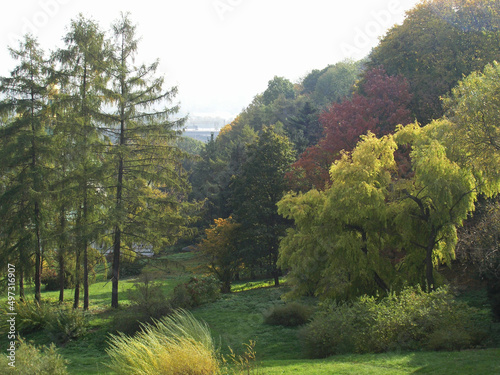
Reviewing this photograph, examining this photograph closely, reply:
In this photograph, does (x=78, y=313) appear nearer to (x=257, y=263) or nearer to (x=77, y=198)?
Result: (x=77, y=198)

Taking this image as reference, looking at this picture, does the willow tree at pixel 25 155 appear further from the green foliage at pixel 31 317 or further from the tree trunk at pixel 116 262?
the tree trunk at pixel 116 262

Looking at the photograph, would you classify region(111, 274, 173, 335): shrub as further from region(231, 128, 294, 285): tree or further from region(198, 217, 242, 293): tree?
region(231, 128, 294, 285): tree

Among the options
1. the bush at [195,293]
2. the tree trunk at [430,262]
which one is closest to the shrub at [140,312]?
the bush at [195,293]

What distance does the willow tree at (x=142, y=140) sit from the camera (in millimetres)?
18719

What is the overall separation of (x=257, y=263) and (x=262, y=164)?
6.22 meters

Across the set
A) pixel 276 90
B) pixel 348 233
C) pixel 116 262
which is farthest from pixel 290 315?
pixel 276 90

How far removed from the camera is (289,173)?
24.9 meters

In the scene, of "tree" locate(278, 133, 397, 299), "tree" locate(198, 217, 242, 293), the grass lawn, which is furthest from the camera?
"tree" locate(198, 217, 242, 293)

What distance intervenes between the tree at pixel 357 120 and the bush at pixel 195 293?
7.25 metres

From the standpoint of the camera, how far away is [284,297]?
48.1 ft

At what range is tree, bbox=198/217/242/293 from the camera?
85.8 ft

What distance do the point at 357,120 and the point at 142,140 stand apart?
34.8 feet

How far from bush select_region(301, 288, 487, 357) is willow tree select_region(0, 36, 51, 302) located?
42.3ft

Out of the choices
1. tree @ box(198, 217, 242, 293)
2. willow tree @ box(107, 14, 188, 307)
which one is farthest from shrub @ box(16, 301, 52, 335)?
tree @ box(198, 217, 242, 293)
